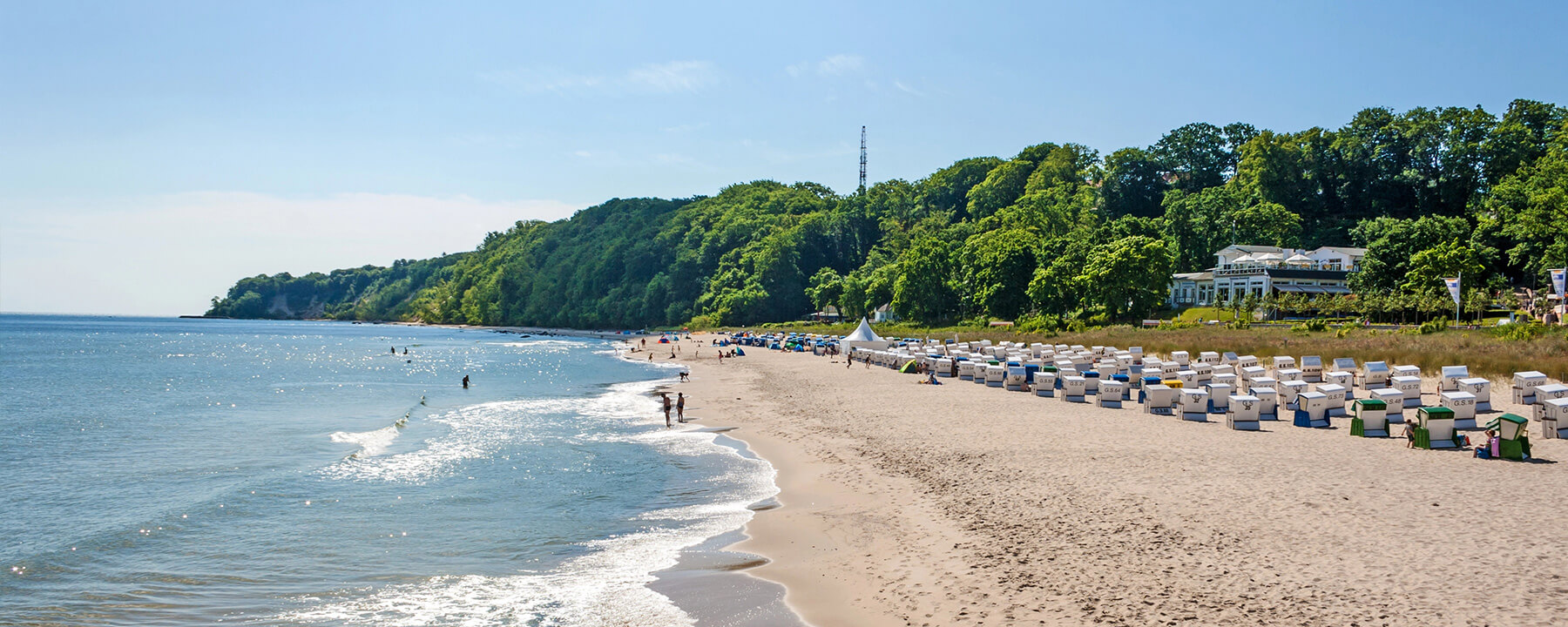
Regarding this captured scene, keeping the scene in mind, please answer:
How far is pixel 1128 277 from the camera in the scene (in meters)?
65.6

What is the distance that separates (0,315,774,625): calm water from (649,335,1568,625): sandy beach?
2.22 metres

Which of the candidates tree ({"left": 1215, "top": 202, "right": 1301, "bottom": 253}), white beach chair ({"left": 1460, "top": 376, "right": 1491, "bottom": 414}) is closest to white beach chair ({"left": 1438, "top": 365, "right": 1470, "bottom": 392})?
white beach chair ({"left": 1460, "top": 376, "right": 1491, "bottom": 414})

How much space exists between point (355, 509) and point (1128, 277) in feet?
195

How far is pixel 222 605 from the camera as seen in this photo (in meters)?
11.8

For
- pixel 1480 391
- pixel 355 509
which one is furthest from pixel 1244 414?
pixel 355 509

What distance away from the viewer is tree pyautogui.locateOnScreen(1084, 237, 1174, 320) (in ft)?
215

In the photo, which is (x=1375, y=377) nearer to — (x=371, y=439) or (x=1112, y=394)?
(x=1112, y=394)

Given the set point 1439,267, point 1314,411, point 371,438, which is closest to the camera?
point 1314,411

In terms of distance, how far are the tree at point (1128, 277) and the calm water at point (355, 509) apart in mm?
41599

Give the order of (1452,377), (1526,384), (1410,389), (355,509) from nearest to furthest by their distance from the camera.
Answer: (355,509) → (1410,389) → (1526,384) → (1452,377)

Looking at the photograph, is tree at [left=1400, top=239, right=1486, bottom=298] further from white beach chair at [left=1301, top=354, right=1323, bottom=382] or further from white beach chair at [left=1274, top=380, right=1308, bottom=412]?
white beach chair at [left=1274, top=380, right=1308, bottom=412]

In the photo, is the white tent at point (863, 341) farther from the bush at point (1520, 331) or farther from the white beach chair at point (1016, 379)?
the bush at point (1520, 331)

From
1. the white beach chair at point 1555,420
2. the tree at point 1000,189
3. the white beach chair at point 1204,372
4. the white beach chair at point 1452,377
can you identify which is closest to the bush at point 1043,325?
the white beach chair at point 1204,372

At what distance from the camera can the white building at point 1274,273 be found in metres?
67.4
